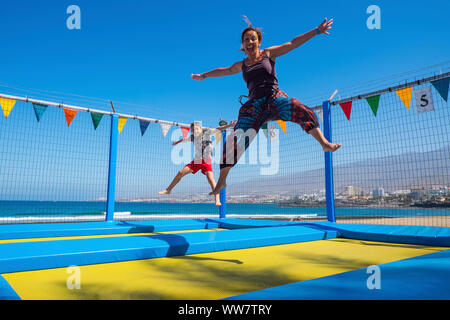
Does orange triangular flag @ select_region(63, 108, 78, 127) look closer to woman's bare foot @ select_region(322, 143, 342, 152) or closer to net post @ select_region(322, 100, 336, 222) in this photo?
net post @ select_region(322, 100, 336, 222)

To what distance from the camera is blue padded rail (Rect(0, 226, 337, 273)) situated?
2.15m

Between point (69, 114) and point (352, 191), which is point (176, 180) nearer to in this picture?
point (69, 114)

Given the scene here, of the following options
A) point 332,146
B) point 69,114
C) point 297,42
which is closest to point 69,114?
point 69,114

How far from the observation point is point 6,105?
5.17m

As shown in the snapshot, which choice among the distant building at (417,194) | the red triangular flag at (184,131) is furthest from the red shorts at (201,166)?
the distant building at (417,194)

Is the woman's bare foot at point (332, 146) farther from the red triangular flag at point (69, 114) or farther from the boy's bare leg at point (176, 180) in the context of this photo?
the red triangular flag at point (69, 114)

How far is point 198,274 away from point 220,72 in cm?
196

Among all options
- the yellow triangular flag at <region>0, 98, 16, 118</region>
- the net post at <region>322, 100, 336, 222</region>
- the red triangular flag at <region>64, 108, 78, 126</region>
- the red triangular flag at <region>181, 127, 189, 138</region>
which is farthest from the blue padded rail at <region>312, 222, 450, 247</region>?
the yellow triangular flag at <region>0, 98, 16, 118</region>

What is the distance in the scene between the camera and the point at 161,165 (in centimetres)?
683

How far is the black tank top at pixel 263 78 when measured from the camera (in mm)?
2721

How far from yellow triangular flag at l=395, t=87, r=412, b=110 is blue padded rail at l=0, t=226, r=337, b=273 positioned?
3246mm

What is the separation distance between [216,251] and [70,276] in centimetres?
145
